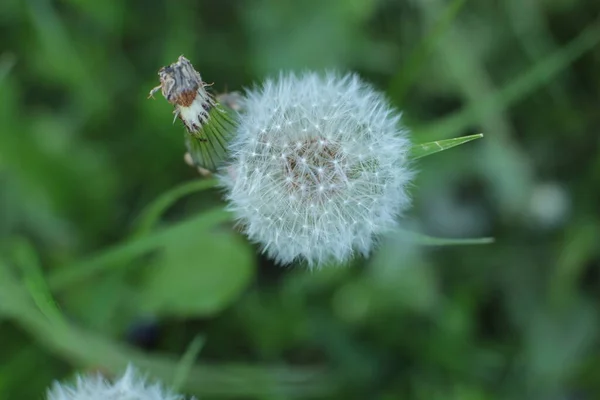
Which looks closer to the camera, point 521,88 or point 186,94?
point 186,94

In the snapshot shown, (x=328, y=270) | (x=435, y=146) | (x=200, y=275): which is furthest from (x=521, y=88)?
(x=200, y=275)

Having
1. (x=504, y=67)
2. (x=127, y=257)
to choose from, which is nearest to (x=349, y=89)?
(x=127, y=257)

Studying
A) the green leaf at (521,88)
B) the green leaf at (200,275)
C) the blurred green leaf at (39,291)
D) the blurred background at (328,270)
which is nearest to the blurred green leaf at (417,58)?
the blurred background at (328,270)

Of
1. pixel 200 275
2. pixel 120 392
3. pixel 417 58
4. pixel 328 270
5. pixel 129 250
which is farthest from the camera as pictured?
pixel 328 270

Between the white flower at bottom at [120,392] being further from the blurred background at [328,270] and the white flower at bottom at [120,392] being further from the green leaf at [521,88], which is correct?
the green leaf at [521,88]

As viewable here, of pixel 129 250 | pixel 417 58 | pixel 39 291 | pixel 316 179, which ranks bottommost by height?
pixel 39 291

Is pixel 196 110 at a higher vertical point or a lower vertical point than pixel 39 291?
higher

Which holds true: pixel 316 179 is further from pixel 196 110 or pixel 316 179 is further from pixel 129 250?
pixel 129 250
